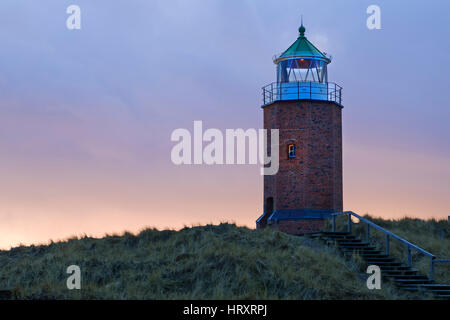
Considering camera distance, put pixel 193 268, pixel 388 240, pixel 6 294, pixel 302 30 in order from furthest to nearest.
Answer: pixel 302 30 < pixel 388 240 < pixel 193 268 < pixel 6 294

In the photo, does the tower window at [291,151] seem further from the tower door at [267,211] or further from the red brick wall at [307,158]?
the tower door at [267,211]

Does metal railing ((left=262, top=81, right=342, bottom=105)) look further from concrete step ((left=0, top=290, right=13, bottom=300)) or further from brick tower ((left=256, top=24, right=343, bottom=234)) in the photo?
concrete step ((left=0, top=290, right=13, bottom=300))

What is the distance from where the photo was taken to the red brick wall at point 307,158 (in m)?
32.9

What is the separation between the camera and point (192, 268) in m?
19.8

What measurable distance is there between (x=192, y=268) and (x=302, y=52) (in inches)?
682

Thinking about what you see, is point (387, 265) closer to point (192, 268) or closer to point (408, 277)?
point (408, 277)

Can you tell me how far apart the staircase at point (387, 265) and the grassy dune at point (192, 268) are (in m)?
0.68

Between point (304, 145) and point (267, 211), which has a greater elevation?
point (304, 145)

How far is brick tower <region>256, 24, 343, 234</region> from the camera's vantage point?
32719mm

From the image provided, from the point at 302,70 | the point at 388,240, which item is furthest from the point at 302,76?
the point at 388,240

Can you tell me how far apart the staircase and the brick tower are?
6.61m

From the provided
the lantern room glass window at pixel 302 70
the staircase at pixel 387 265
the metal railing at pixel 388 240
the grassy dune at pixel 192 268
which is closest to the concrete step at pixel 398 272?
A: the staircase at pixel 387 265
